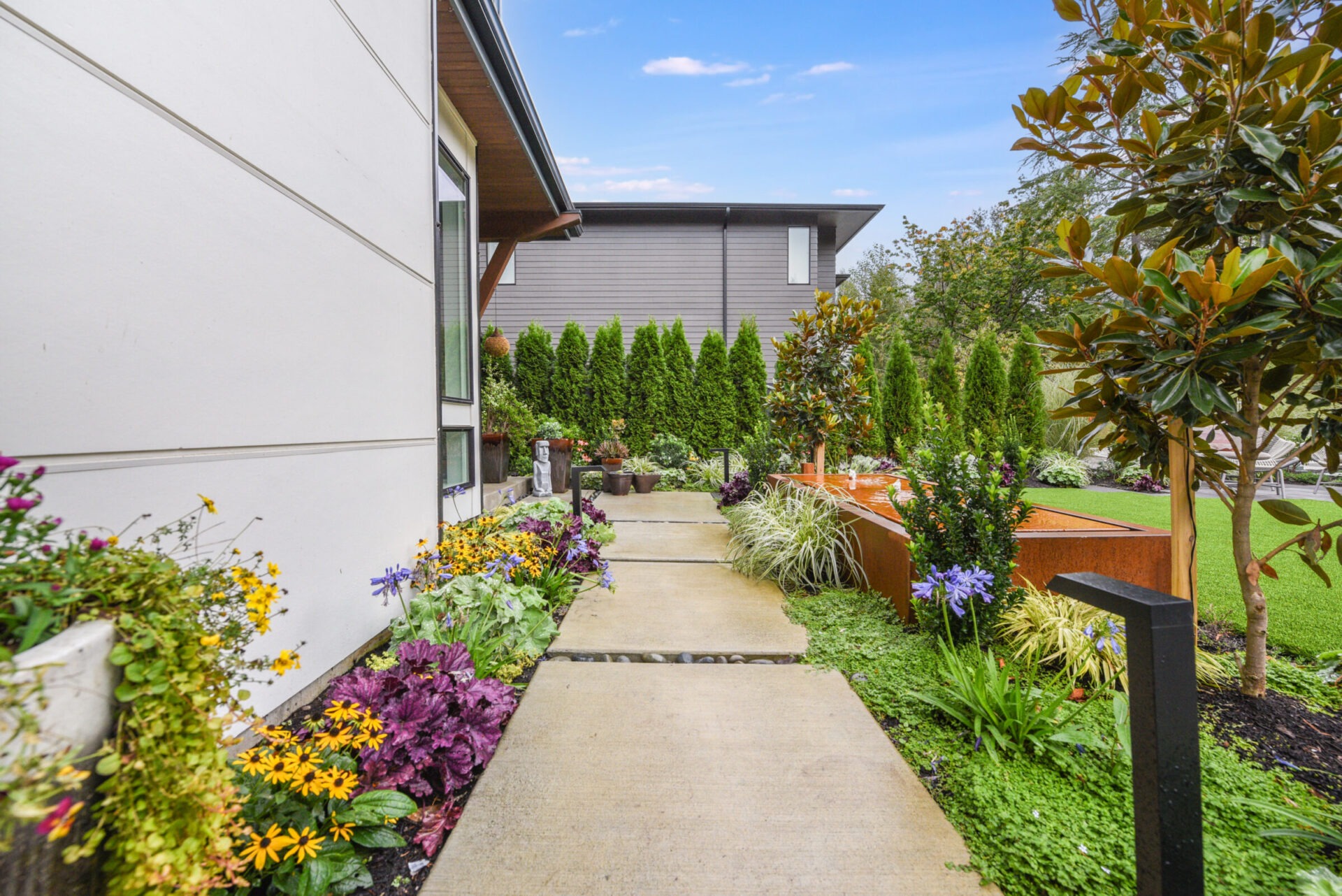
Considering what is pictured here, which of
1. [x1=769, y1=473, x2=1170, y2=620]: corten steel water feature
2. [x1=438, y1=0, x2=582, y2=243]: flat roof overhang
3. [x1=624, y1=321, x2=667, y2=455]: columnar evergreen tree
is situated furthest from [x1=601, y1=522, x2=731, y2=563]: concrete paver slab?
[x1=624, y1=321, x2=667, y2=455]: columnar evergreen tree

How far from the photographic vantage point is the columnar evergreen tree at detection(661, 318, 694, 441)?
9.34m

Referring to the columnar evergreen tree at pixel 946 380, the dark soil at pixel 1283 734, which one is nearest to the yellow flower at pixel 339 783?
the dark soil at pixel 1283 734

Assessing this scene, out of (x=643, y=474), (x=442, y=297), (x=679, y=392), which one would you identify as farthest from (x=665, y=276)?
(x=442, y=297)

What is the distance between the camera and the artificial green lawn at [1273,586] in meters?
2.57

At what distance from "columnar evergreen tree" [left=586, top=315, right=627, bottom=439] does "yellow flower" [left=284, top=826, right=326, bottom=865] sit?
800 centimetres

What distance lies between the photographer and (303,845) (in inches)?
48.3

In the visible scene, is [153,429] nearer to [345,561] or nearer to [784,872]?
[345,561]

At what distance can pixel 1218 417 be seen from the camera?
1880 mm

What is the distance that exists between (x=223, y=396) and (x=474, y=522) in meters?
2.13

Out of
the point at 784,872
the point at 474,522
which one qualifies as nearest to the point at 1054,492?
the point at 474,522

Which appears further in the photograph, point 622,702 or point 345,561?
point 345,561

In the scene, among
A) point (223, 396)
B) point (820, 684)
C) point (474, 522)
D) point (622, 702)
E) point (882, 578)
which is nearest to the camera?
point (223, 396)

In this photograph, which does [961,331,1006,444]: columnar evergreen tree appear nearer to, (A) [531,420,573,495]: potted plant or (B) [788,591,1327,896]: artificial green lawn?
(A) [531,420,573,495]: potted plant

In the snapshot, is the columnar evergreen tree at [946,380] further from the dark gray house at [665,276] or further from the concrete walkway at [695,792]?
the concrete walkway at [695,792]
